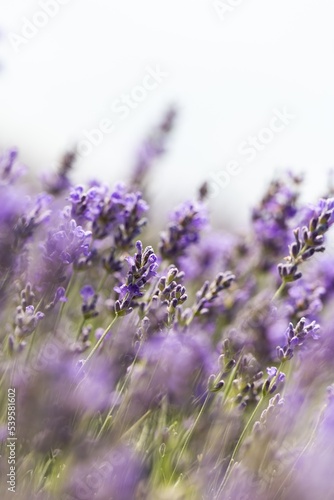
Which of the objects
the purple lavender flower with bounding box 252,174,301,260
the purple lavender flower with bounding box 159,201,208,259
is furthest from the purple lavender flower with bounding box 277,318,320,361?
the purple lavender flower with bounding box 252,174,301,260

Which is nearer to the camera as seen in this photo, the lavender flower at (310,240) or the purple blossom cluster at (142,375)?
the purple blossom cluster at (142,375)

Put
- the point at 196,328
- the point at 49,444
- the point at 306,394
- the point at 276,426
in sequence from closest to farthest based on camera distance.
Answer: the point at 49,444
the point at 276,426
the point at 306,394
the point at 196,328

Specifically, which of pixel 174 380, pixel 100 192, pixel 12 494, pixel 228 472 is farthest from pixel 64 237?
pixel 228 472

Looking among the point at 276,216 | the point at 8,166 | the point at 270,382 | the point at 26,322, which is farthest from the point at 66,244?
the point at 276,216

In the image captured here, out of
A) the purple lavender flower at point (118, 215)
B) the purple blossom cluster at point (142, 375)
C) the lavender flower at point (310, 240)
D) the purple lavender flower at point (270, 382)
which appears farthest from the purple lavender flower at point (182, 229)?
the purple lavender flower at point (270, 382)

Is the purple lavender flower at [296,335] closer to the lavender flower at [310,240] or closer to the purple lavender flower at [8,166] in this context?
the lavender flower at [310,240]

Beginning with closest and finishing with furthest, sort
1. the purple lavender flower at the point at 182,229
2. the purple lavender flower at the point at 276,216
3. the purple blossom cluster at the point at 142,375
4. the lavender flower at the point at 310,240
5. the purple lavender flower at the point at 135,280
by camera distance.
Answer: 1. the purple blossom cluster at the point at 142,375
2. the purple lavender flower at the point at 135,280
3. the lavender flower at the point at 310,240
4. the purple lavender flower at the point at 182,229
5. the purple lavender flower at the point at 276,216

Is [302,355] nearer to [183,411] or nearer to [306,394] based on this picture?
[306,394]
